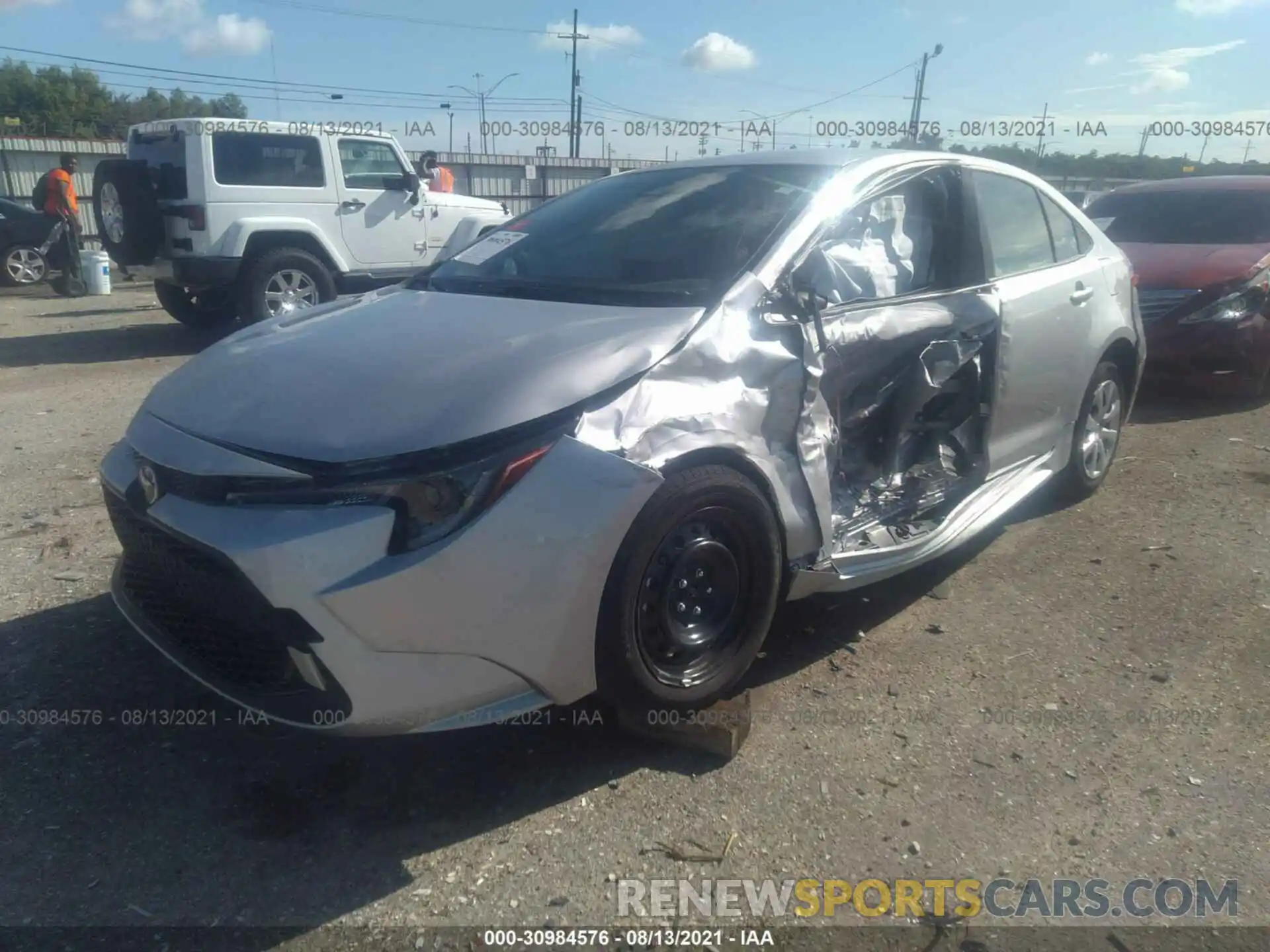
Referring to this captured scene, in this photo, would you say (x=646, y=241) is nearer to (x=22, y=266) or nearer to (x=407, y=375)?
(x=407, y=375)

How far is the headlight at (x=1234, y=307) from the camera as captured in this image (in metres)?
7.02

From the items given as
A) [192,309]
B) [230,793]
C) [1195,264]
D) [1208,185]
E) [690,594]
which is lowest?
[230,793]

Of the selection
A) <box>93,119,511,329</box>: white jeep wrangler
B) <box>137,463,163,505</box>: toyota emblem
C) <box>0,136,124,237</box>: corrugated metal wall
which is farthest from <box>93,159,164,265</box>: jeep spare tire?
<box>0,136,124,237</box>: corrugated metal wall

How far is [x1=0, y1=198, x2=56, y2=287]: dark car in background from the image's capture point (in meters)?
13.9

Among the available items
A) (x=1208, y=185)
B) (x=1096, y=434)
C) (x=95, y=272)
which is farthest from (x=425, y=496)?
(x=95, y=272)

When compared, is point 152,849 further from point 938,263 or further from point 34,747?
point 938,263

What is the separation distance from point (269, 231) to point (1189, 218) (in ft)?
26.8

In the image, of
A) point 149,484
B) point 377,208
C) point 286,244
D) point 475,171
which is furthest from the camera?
point 475,171

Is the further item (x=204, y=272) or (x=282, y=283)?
(x=282, y=283)

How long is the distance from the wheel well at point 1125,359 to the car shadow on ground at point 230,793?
2678mm

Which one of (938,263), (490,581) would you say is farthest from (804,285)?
(490,581)

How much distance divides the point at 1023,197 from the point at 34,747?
4302 millimetres

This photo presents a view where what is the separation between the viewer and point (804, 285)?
120 inches

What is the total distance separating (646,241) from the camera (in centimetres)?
344
